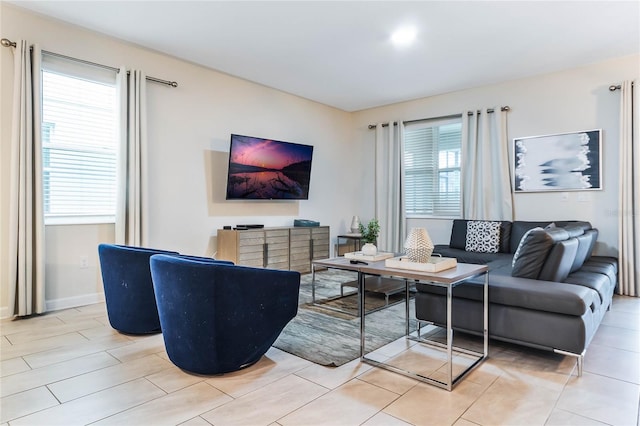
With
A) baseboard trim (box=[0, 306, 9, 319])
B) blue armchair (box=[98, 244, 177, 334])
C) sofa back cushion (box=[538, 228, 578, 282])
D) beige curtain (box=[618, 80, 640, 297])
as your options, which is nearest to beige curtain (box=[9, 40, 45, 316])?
baseboard trim (box=[0, 306, 9, 319])

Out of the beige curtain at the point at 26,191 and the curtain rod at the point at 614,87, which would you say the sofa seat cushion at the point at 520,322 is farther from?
the beige curtain at the point at 26,191

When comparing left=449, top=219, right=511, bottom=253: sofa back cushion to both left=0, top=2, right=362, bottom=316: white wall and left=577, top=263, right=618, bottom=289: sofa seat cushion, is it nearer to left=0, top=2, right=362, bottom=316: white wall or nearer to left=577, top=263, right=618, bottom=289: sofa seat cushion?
left=577, top=263, right=618, bottom=289: sofa seat cushion

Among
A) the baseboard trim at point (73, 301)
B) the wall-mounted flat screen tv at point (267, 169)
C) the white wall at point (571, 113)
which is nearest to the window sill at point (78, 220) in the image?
the baseboard trim at point (73, 301)

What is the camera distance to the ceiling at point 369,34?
10.2ft

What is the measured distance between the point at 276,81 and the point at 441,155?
8.67 feet

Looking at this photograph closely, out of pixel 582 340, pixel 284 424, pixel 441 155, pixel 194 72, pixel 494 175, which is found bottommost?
pixel 284 424

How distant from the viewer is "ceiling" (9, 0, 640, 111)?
10.2ft

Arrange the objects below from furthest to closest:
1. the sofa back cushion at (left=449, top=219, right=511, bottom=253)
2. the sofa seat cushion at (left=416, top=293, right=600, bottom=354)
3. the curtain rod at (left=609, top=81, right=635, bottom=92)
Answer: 1. the sofa back cushion at (left=449, top=219, right=511, bottom=253)
2. the curtain rod at (left=609, top=81, right=635, bottom=92)
3. the sofa seat cushion at (left=416, top=293, right=600, bottom=354)

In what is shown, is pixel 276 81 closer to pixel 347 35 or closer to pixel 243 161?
pixel 243 161

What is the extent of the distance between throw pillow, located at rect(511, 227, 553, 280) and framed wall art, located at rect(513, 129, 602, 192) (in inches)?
99.1

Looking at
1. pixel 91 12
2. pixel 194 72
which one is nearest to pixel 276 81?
pixel 194 72

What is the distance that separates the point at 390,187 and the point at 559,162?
233 cm

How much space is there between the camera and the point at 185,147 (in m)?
4.38

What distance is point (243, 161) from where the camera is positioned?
4715 mm
